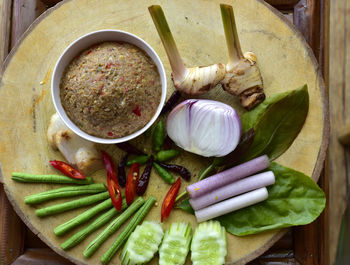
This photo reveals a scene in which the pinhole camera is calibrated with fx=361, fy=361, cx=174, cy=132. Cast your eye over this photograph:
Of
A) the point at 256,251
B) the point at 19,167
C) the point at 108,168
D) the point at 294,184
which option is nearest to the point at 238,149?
the point at 294,184

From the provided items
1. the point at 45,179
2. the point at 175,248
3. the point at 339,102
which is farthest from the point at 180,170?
the point at 339,102

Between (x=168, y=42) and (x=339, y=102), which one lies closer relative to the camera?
(x=168, y=42)

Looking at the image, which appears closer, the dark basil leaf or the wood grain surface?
the dark basil leaf

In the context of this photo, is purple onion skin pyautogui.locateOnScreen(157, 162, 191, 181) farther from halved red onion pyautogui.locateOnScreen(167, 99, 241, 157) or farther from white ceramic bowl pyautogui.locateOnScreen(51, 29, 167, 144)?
white ceramic bowl pyautogui.locateOnScreen(51, 29, 167, 144)

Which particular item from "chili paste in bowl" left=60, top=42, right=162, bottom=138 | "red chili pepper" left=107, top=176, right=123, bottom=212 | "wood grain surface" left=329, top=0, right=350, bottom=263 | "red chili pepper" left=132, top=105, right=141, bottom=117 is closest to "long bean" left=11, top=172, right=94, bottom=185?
"red chili pepper" left=107, top=176, right=123, bottom=212

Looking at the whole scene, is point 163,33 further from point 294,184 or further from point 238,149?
point 294,184

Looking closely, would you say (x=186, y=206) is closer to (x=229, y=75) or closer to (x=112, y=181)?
(x=112, y=181)
